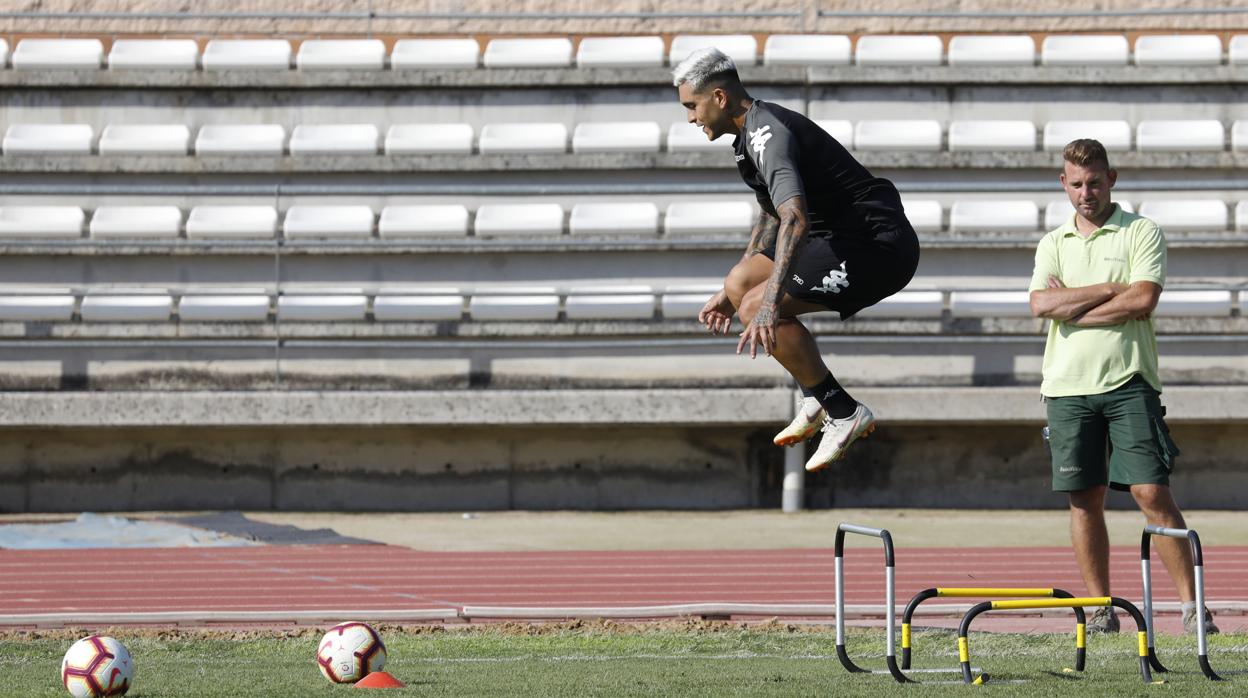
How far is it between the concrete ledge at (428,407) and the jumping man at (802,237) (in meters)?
7.22

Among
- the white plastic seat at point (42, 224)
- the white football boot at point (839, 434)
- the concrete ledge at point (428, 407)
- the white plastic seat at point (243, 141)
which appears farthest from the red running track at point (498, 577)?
the white plastic seat at point (243, 141)

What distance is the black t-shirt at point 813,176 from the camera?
16.9 feet

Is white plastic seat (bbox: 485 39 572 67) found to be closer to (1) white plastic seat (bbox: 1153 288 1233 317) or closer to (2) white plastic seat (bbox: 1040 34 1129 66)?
(2) white plastic seat (bbox: 1040 34 1129 66)

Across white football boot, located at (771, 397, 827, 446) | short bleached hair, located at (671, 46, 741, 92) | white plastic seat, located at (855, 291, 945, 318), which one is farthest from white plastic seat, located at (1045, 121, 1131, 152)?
short bleached hair, located at (671, 46, 741, 92)

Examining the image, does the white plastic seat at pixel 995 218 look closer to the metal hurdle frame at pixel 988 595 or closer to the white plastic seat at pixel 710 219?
the white plastic seat at pixel 710 219

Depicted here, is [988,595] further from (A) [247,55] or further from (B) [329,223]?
(A) [247,55]

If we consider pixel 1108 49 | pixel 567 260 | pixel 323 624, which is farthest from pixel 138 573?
pixel 1108 49

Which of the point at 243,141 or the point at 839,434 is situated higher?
the point at 243,141

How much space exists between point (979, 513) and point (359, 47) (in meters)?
7.50

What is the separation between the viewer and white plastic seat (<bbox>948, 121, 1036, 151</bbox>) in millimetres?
14070

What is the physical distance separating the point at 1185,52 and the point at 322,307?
8512 mm

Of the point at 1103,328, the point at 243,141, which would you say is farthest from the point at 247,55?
the point at 1103,328

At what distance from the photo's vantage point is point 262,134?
14547 millimetres

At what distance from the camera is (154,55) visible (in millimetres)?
15391
